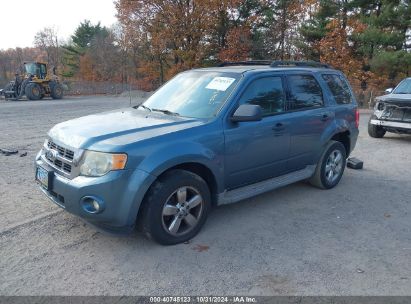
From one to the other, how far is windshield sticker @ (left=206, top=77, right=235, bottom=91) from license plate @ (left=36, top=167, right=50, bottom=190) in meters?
2.09

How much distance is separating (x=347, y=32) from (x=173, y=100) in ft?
76.9

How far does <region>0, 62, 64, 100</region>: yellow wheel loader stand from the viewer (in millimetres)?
26188

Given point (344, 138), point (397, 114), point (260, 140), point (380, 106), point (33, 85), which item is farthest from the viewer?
point (33, 85)

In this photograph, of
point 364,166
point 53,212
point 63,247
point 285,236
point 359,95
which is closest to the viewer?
point 63,247

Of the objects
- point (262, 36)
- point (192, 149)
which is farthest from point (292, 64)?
point (262, 36)

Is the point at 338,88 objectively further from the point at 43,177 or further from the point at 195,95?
the point at 43,177

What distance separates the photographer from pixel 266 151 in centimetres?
448

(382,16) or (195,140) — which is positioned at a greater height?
(382,16)

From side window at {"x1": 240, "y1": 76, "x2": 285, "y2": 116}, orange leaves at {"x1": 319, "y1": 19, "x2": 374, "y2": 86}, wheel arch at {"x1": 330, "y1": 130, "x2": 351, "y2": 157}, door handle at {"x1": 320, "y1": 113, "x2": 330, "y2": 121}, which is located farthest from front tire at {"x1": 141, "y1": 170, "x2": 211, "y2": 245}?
orange leaves at {"x1": 319, "y1": 19, "x2": 374, "y2": 86}

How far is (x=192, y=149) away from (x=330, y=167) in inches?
113

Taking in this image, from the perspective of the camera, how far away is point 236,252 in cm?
363

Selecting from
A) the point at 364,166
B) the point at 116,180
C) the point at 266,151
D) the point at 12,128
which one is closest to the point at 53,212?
the point at 116,180

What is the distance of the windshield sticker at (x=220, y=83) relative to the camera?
4320mm

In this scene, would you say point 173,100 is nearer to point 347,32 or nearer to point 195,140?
point 195,140
